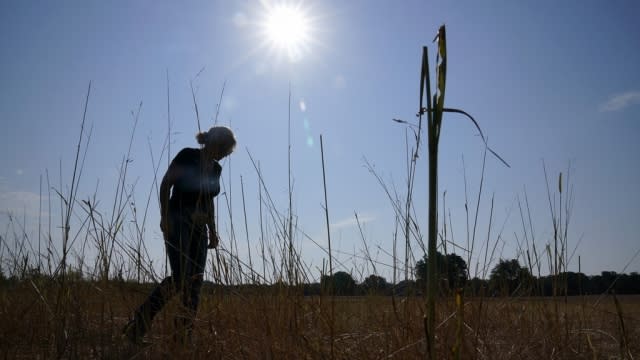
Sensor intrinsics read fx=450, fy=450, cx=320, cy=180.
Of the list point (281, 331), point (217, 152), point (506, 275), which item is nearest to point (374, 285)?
point (506, 275)

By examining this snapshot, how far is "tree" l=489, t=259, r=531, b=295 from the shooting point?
2227mm

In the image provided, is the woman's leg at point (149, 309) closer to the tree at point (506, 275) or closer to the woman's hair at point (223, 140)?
the woman's hair at point (223, 140)

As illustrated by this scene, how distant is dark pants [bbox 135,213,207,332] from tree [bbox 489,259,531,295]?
140 centimetres

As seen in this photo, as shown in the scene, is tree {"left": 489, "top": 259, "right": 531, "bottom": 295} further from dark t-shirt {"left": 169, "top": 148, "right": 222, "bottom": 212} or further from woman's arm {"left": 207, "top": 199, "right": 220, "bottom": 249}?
dark t-shirt {"left": 169, "top": 148, "right": 222, "bottom": 212}

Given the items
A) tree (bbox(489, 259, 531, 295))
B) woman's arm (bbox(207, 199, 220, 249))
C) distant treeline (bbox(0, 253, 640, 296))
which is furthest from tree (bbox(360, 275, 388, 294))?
woman's arm (bbox(207, 199, 220, 249))

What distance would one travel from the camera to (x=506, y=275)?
260cm

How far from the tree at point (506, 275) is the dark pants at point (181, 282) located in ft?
4.60

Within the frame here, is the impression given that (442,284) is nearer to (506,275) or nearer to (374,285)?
(374,285)

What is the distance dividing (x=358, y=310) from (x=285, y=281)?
2.39ft

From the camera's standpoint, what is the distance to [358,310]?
7.30ft

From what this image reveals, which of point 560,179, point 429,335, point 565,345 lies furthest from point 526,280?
point 429,335

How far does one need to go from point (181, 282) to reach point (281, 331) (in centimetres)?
47

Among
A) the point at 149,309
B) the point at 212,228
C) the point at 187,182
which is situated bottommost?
the point at 149,309

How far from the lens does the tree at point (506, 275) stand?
87.7 inches
